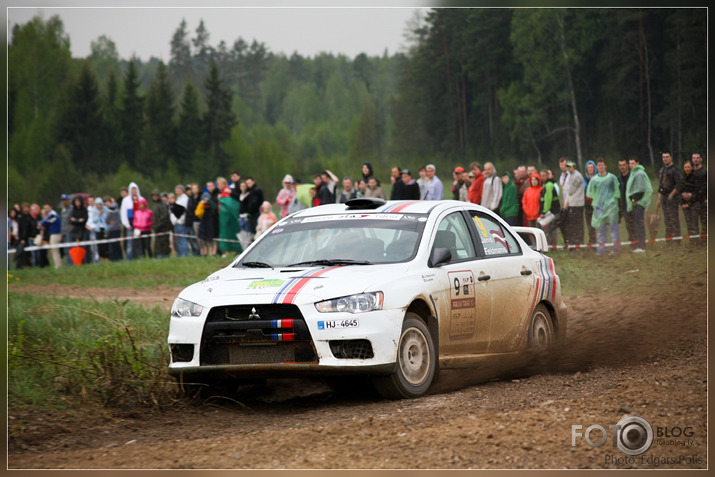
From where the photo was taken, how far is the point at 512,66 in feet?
127

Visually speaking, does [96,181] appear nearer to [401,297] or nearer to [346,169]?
[346,169]

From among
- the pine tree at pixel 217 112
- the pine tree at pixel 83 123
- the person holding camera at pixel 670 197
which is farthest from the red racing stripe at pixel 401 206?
the pine tree at pixel 83 123

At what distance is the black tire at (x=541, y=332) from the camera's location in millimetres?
9897

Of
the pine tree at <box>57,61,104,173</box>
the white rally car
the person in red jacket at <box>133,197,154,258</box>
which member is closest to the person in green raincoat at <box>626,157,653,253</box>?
the white rally car

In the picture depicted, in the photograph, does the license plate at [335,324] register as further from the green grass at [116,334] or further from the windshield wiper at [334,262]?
the green grass at [116,334]

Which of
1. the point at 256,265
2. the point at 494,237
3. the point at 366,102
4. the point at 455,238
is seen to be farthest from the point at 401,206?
the point at 366,102

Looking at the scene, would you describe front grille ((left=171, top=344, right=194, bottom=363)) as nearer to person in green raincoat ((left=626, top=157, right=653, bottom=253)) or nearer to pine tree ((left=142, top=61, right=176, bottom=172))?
person in green raincoat ((left=626, top=157, right=653, bottom=253))

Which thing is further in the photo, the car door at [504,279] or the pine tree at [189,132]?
the pine tree at [189,132]

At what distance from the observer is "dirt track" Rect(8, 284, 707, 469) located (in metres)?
6.03

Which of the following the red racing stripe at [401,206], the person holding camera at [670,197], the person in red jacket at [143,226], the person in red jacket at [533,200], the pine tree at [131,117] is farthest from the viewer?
the pine tree at [131,117]

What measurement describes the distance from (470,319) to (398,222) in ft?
3.74

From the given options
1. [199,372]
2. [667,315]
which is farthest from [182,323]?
[667,315]

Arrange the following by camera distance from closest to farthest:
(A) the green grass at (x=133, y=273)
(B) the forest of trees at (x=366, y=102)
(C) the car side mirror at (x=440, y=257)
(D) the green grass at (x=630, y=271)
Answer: (C) the car side mirror at (x=440, y=257) < (D) the green grass at (x=630, y=271) < (A) the green grass at (x=133, y=273) < (B) the forest of trees at (x=366, y=102)

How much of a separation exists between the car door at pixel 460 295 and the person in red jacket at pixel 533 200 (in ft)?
32.3
